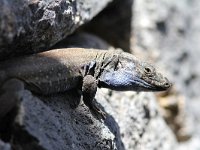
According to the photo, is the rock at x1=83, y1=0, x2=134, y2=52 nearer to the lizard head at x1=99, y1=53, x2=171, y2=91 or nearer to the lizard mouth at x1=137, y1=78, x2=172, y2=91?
the lizard head at x1=99, y1=53, x2=171, y2=91

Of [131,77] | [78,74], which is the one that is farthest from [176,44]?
[78,74]

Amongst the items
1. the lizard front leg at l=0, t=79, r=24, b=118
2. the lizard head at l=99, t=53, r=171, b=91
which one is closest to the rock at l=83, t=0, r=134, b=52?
the lizard head at l=99, t=53, r=171, b=91

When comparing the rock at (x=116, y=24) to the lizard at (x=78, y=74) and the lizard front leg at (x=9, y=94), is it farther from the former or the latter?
the lizard front leg at (x=9, y=94)

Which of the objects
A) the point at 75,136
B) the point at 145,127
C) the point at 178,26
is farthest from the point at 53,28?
the point at 178,26

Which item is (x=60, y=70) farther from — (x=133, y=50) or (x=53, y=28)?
(x=133, y=50)

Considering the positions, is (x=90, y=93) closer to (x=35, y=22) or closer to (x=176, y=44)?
(x=35, y=22)

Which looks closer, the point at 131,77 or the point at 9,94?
the point at 9,94
